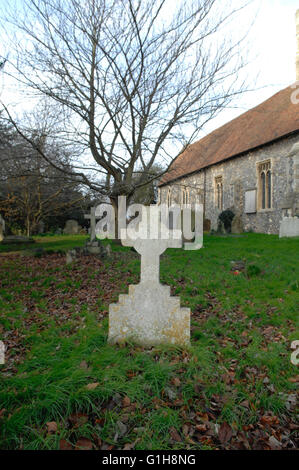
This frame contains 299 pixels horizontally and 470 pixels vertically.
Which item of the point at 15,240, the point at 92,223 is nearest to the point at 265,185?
the point at 92,223

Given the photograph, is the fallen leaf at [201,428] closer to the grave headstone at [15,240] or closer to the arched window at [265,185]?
the grave headstone at [15,240]

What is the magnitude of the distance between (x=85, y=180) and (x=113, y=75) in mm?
2938

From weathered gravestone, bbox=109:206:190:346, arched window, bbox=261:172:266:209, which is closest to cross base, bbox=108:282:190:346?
weathered gravestone, bbox=109:206:190:346

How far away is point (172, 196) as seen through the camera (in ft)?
81.7

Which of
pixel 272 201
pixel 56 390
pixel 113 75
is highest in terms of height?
pixel 113 75

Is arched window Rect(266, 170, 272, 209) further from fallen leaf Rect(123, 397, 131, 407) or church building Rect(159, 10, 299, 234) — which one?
fallen leaf Rect(123, 397, 131, 407)

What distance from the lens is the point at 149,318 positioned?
12.3ft

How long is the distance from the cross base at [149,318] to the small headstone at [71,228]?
18.5 metres

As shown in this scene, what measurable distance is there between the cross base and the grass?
143mm

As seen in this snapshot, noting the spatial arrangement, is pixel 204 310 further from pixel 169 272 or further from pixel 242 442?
pixel 242 442

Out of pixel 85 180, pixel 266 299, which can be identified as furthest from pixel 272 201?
pixel 266 299

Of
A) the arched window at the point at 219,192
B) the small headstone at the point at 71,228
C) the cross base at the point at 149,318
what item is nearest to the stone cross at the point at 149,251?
the cross base at the point at 149,318

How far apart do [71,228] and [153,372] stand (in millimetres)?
19508
